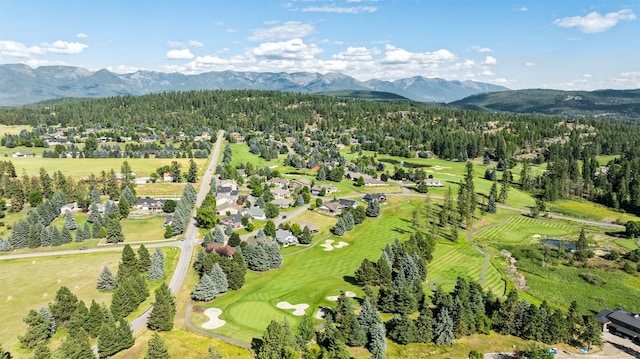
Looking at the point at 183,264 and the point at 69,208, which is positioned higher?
the point at 69,208

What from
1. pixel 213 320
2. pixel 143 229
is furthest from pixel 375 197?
pixel 213 320

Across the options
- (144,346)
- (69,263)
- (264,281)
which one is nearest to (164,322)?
(144,346)

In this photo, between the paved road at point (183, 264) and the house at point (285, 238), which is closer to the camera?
the paved road at point (183, 264)

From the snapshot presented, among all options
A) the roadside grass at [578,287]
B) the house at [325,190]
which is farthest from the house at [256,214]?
the roadside grass at [578,287]

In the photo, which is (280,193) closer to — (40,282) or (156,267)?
(156,267)

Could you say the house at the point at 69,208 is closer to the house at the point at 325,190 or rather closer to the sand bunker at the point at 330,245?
the house at the point at 325,190
